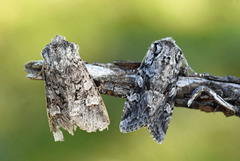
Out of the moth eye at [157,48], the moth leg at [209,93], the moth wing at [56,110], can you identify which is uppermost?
the moth eye at [157,48]

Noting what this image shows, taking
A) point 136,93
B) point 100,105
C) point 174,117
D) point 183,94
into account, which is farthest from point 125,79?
point 174,117

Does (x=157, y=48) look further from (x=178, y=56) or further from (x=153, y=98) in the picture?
(x=153, y=98)

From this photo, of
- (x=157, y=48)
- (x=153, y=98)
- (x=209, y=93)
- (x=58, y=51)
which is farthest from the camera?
(x=157, y=48)

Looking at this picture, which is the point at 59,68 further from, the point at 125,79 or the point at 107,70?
the point at 125,79

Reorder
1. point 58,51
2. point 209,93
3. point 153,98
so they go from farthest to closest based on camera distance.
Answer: point 58,51
point 153,98
point 209,93

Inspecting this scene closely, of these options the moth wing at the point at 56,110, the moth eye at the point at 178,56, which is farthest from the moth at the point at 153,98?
the moth wing at the point at 56,110

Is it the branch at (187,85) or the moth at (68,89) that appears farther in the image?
the moth at (68,89)

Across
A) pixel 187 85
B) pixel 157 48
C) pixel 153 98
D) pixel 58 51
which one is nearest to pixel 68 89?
pixel 58 51

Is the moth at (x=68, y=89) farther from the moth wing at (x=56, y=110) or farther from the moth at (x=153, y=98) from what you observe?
the moth at (x=153, y=98)
